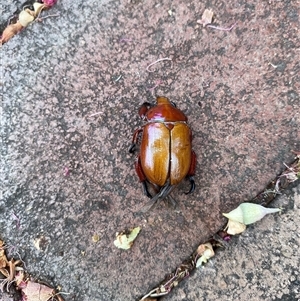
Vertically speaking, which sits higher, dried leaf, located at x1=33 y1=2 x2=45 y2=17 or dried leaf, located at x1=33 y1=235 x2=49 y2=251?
dried leaf, located at x1=33 y1=2 x2=45 y2=17

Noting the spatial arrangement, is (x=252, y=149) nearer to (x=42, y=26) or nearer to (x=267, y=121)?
(x=267, y=121)

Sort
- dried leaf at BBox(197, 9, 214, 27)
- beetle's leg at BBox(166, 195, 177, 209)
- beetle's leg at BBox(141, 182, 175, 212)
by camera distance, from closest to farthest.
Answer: beetle's leg at BBox(141, 182, 175, 212) → beetle's leg at BBox(166, 195, 177, 209) → dried leaf at BBox(197, 9, 214, 27)

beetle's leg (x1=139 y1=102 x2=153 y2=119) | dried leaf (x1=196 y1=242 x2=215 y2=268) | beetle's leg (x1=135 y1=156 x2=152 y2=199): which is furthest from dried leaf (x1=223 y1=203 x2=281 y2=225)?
beetle's leg (x1=139 y1=102 x2=153 y2=119)

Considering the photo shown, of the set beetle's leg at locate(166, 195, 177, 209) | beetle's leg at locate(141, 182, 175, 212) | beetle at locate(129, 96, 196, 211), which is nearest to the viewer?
beetle at locate(129, 96, 196, 211)

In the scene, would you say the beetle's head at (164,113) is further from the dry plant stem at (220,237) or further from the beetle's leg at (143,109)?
the dry plant stem at (220,237)

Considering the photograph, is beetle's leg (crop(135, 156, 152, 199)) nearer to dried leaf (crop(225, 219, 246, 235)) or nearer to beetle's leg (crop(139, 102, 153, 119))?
beetle's leg (crop(139, 102, 153, 119))

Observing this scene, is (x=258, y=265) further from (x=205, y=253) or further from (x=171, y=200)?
(x=171, y=200)

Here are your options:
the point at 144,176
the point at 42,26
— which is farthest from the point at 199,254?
the point at 42,26

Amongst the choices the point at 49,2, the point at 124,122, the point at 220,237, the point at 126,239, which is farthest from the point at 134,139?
the point at 49,2
